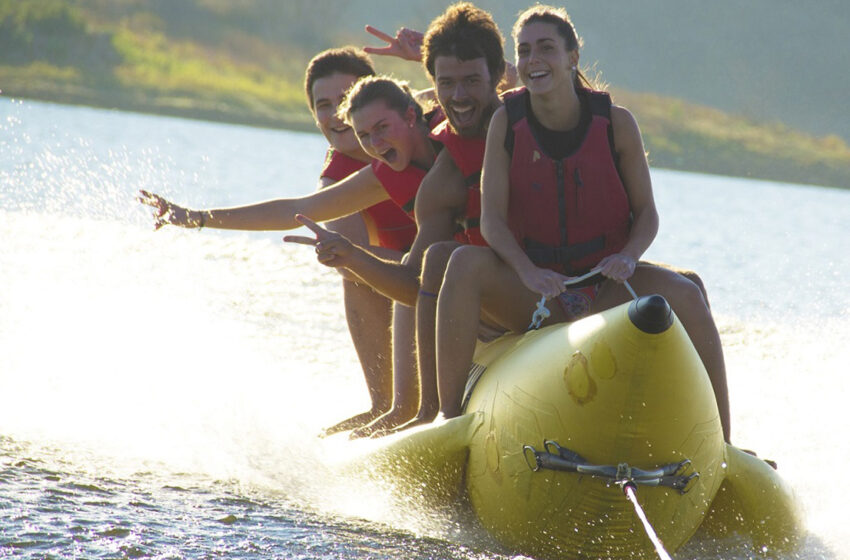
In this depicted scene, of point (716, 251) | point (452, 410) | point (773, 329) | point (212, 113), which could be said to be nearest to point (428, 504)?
point (452, 410)

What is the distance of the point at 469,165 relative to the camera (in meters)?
3.58

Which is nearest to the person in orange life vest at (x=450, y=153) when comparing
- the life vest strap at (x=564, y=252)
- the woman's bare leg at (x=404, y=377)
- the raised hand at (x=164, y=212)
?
the life vest strap at (x=564, y=252)

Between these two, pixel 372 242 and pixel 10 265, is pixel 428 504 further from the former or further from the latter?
pixel 10 265

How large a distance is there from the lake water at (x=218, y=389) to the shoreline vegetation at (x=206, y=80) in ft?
67.5

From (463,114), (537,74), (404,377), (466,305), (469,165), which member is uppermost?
(537,74)

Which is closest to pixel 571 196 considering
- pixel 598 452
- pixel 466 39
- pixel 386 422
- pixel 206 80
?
pixel 466 39

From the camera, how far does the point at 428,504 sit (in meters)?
3.32

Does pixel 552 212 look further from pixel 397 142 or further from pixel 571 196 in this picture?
pixel 397 142

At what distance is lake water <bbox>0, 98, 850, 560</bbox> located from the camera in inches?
128

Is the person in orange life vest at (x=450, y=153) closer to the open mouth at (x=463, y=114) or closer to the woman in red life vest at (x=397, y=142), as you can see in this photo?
the open mouth at (x=463, y=114)

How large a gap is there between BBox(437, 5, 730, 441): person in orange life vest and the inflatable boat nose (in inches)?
21.7

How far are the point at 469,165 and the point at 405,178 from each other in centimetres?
42

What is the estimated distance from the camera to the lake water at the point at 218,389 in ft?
10.7

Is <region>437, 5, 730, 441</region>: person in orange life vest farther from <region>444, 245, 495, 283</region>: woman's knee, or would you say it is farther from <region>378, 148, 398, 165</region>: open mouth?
<region>378, 148, 398, 165</region>: open mouth
